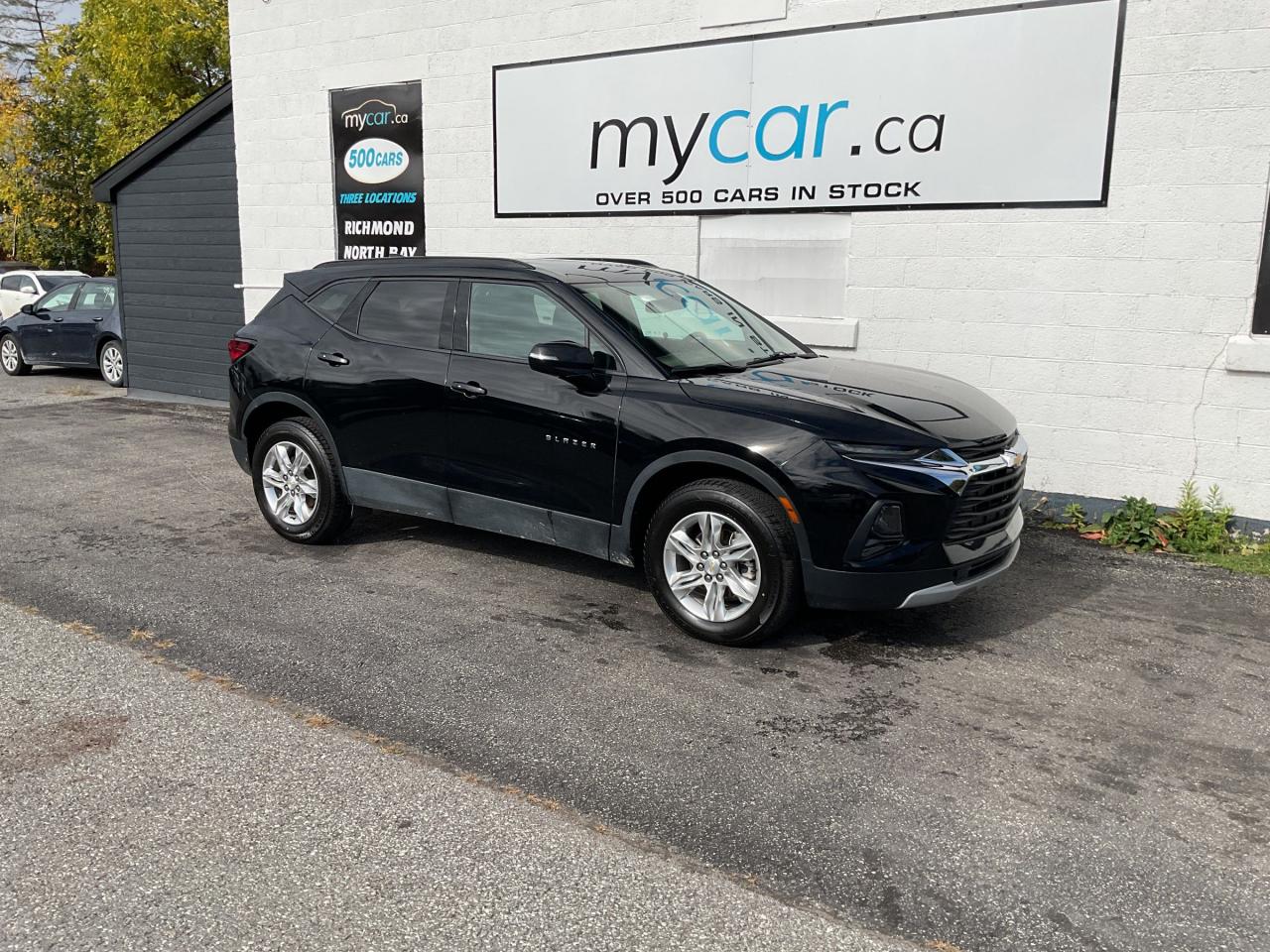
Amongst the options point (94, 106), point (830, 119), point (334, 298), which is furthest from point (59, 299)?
point (94, 106)

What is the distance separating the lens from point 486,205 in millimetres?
10430

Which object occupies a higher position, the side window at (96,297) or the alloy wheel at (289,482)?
the side window at (96,297)

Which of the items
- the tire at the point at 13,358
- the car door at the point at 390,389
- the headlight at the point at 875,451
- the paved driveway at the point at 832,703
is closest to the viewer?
the paved driveway at the point at 832,703

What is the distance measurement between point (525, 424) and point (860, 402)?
1733mm

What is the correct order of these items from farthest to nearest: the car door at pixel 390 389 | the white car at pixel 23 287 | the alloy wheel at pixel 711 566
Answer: the white car at pixel 23 287
the car door at pixel 390 389
the alloy wheel at pixel 711 566

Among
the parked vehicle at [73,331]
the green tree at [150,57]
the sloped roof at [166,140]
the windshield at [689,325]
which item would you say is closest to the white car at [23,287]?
the parked vehicle at [73,331]

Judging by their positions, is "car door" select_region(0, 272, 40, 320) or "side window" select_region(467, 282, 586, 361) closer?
"side window" select_region(467, 282, 586, 361)

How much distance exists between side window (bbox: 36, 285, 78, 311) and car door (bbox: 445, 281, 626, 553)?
1242 cm

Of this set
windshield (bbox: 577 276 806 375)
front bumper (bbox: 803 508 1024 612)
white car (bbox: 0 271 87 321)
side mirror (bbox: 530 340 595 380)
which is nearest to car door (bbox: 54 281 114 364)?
white car (bbox: 0 271 87 321)

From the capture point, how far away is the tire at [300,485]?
257 inches

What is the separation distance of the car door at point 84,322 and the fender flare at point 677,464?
41.1 ft

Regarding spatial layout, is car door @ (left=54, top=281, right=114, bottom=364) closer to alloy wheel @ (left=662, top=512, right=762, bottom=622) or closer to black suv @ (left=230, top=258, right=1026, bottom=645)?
black suv @ (left=230, top=258, right=1026, bottom=645)

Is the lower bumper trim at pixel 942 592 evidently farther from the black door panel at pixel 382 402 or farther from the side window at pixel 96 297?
the side window at pixel 96 297

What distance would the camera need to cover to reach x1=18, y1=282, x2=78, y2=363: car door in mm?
15820
